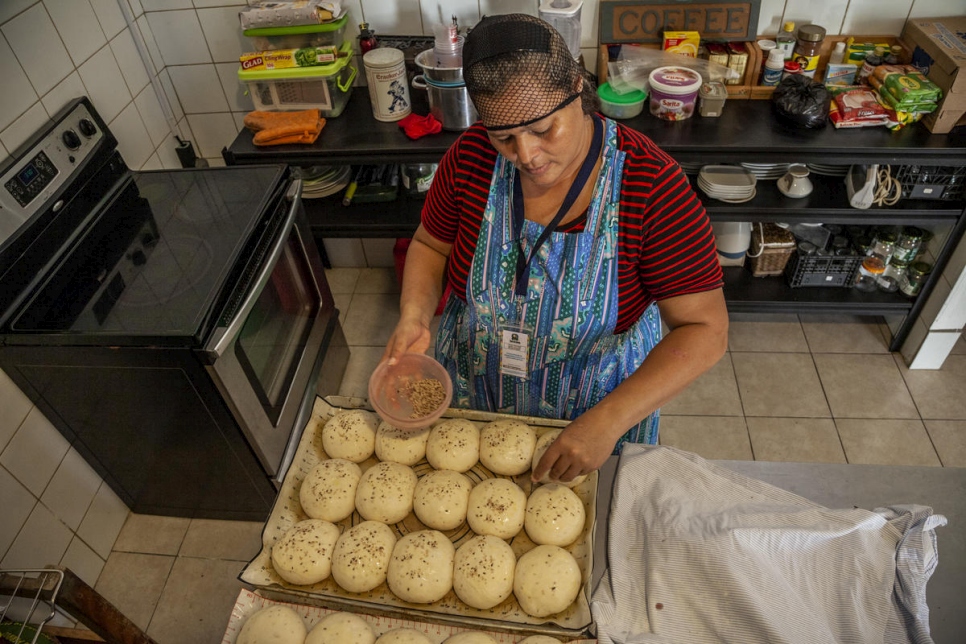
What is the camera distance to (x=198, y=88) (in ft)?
8.56

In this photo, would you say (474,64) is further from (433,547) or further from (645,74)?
(645,74)

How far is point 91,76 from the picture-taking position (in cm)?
208

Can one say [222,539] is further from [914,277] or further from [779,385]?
[914,277]

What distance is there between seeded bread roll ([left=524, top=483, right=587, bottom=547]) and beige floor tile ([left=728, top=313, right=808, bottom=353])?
1774 mm

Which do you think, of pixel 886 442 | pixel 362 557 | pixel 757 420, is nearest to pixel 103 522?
pixel 362 557

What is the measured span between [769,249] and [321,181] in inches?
71.8

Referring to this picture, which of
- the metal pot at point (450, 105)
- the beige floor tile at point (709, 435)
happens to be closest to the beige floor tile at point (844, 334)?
the beige floor tile at point (709, 435)

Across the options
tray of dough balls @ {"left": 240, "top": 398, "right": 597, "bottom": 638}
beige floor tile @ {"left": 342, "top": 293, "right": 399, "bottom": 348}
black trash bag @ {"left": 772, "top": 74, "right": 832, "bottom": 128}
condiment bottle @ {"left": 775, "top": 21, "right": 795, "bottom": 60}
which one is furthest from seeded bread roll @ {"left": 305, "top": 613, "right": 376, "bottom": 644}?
condiment bottle @ {"left": 775, "top": 21, "right": 795, "bottom": 60}

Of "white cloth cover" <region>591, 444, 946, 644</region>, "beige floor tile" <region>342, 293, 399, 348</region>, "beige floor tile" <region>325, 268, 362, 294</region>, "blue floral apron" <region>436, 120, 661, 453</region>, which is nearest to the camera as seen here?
"white cloth cover" <region>591, 444, 946, 644</region>

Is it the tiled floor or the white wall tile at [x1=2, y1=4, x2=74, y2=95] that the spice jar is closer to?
the tiled floor

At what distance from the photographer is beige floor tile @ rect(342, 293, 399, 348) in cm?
282

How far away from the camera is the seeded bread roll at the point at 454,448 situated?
1.27 metres

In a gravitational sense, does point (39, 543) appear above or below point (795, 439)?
above

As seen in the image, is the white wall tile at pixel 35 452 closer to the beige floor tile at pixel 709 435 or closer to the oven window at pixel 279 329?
the oven window at pixel 279 329
